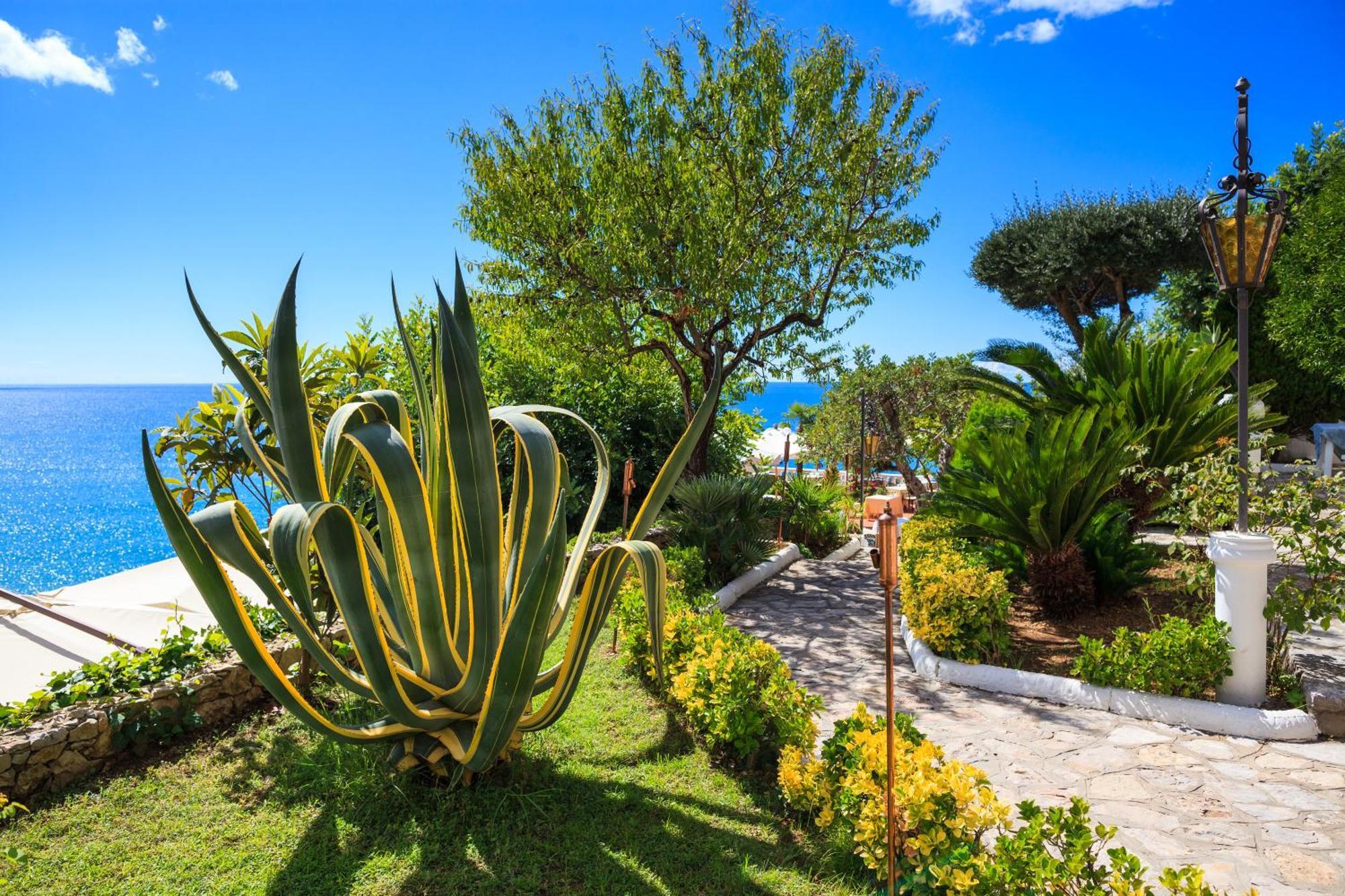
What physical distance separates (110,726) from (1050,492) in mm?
5832

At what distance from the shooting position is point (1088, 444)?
5.42 m

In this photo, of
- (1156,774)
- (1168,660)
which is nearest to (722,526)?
(1168,660)

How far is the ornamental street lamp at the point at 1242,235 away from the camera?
4.38 metres

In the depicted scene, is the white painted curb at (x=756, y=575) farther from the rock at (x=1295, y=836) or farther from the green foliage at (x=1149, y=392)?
the rock at (x=1295, y=836)

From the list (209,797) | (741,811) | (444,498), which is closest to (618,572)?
(444,498)

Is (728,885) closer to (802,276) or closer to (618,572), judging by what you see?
(618,572)

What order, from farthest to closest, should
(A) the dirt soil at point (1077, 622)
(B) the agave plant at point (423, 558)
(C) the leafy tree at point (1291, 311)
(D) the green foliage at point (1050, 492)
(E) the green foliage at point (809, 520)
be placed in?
1. (C) the leafy tree at point (1291, 311)
2. (E) the green foliage at point (809, 520)
3. (D) the green foliage at point (1050, 492)
4. (A) the dirt soil at point (1077, 622)
5. (B) the agave plant at point (423, 558)

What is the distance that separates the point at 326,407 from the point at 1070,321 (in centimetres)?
2262

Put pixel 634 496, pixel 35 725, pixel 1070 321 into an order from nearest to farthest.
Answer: pixel 35 725, pixel 634 496, pixel 1070 321

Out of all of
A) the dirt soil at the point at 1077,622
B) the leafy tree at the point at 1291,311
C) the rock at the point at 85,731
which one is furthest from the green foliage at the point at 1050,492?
the leafy tree at the point at 1291,311

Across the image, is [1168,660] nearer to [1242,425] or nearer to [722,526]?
[1242,425]

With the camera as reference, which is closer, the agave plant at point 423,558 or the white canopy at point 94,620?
the agave plant at point 423,558

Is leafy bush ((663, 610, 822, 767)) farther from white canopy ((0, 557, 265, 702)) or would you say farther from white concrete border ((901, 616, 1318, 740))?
white canopy ((0, 557, 265, 702))

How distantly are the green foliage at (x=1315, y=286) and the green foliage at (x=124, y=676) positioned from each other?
16.0m
